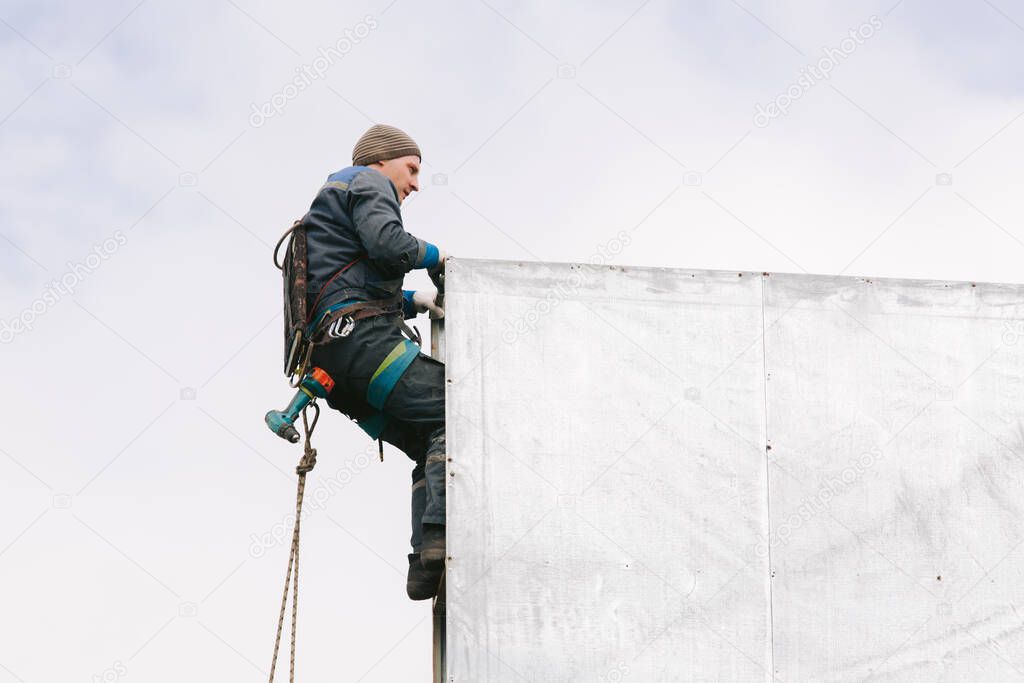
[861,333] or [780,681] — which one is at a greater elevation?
[861,333]

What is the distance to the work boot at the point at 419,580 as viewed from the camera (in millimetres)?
9859

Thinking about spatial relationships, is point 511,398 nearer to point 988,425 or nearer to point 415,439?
point 415,439

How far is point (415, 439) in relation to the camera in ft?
33.6

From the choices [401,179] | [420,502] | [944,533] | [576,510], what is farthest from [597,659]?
[401,179]

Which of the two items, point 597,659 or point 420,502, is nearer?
point 597,659

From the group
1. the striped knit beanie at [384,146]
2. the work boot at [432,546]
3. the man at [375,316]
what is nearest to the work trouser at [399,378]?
the man at [375,316]

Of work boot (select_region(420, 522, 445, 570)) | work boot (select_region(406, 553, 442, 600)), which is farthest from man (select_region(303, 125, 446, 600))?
work boot (select_region(420, 522, 445, 570))

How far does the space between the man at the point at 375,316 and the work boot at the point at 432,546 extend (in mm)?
142

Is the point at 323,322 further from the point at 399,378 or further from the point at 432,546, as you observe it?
the point at 432,546

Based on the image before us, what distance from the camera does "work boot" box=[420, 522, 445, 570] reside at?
31.7 feet

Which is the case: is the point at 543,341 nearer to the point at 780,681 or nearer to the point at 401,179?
the point at 401,179

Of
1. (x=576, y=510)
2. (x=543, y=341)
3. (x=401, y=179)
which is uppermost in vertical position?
(x=401, y=179)

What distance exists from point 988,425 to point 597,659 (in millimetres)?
2584

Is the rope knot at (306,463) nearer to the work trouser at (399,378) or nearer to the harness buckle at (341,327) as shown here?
the work trouser at (399,378)
